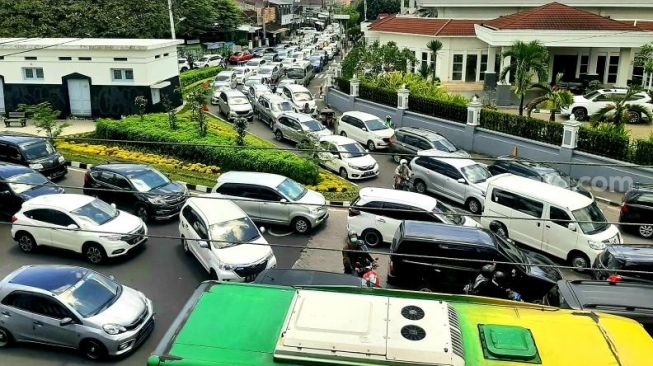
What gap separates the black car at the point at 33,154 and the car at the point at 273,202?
723cm

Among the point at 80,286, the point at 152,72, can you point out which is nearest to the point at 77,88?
the point at 152,72

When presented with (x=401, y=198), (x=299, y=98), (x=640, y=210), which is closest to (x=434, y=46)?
(x=299, y=98)

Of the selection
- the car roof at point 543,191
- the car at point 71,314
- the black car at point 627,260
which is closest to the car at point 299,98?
the car roof at point 543,191

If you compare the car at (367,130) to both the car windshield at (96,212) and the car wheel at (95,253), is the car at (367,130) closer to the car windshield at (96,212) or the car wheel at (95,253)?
the car windshield at (96,212)

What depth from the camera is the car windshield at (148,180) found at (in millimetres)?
18128

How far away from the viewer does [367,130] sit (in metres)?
26.7

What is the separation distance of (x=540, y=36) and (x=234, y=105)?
18.3 meters

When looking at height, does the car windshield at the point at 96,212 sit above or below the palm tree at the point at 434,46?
below

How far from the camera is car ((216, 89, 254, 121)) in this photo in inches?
1256

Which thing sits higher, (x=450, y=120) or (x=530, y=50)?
(x=530, y=50)

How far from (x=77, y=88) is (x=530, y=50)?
21.8 meters

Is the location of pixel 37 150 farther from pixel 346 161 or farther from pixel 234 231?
pixel 346 161

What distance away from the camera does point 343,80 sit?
120 feet

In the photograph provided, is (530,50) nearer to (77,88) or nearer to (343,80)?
(343,80)
